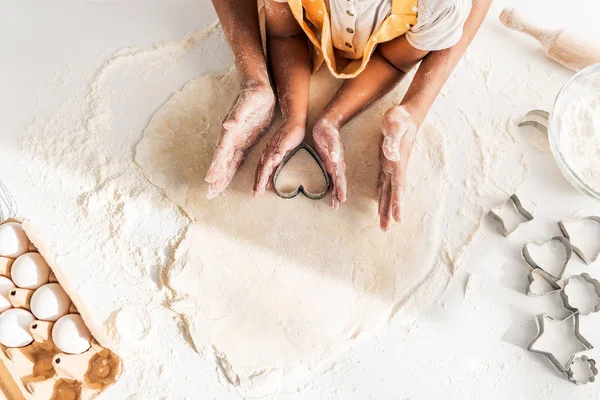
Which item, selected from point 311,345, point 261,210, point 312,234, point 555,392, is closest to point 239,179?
point 261,210

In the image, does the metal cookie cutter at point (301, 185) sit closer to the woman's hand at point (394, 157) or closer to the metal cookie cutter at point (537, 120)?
the woman's hand at point (394, 157)

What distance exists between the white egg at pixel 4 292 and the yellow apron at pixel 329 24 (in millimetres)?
698

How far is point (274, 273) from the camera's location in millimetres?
1095

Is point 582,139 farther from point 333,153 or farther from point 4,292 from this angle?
point 4,292

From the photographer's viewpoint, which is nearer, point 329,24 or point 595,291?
point 329,24

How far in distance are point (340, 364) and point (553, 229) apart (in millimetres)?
535

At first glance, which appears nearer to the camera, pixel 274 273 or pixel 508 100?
pixel 274 273

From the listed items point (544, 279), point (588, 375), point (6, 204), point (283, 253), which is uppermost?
point (6, 204)

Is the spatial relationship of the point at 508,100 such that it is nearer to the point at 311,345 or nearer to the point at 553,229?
the point at 553,229

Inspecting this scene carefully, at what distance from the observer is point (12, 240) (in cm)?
100

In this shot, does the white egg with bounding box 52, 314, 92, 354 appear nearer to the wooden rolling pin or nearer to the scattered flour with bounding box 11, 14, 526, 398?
the scattered flour with bounding box 11, 14, 526, 398

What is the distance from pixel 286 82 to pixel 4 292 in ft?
2.15

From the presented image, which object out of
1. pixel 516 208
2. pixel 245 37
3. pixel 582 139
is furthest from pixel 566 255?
pixel 245 37

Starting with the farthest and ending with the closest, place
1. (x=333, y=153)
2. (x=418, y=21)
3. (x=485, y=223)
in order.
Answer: (x=485, y=223), (x=333, y=153), (x=418, y=21)
